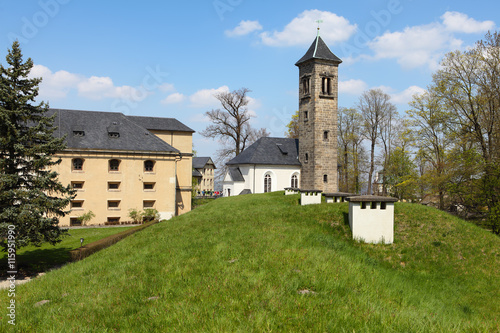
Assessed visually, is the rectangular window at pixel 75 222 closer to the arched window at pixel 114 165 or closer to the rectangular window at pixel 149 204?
the arched window at pixel 114 165

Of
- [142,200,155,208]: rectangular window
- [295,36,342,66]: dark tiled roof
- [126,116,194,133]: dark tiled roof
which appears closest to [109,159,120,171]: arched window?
[142,200,155,208]: rectangular window

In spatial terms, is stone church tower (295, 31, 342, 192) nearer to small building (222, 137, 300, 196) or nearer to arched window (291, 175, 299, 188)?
arched window (291, 175, 299, 188)

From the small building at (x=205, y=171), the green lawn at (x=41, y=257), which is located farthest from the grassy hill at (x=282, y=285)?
the small building at (x=205, y=171)

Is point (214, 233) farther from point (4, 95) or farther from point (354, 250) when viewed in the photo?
point (4, 95)

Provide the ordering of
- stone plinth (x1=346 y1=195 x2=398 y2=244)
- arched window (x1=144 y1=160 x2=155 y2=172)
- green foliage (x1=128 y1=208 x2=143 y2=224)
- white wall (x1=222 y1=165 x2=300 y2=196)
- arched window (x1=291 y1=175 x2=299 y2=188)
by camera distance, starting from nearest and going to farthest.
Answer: stone plinth (x1=346 y1=195 x2=398 y2=244)
green foliage (x1=128 y1=208 x2=143 y2=224)
arched window (x1=144 y1=160 x2=155 y2=172)
white wall (x1=222 y1=165 x2=300 y2=196)
arched window (x1=291 y1=175 x2=299 y2=188)

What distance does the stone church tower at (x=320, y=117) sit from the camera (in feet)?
132

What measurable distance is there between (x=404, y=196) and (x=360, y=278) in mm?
39136

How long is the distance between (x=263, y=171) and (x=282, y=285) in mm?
35566

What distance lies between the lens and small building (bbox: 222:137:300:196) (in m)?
41.8

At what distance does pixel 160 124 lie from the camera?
4269 cm

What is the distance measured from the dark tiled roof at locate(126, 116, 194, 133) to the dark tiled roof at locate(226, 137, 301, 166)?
25.9 ft

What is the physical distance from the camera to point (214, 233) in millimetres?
12406

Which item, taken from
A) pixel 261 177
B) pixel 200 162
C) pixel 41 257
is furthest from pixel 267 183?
pixel 200 162

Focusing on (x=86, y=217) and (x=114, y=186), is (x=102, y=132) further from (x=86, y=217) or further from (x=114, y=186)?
Answer: (x=86, y=217)
